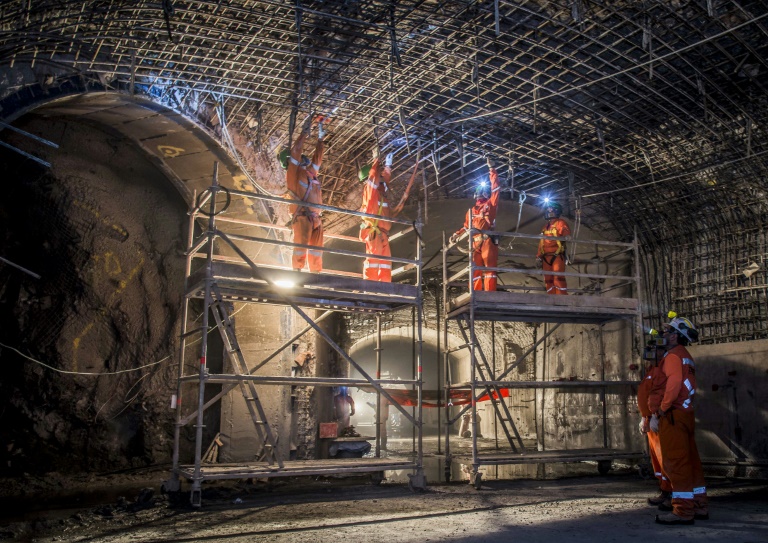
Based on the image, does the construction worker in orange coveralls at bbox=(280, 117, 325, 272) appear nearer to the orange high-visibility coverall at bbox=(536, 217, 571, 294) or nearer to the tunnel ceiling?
the tunnel ceiling

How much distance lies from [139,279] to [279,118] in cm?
379

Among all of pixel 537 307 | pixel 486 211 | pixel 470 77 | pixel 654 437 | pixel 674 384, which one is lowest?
pixel 654 437

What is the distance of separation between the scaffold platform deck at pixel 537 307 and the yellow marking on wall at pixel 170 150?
212 inches

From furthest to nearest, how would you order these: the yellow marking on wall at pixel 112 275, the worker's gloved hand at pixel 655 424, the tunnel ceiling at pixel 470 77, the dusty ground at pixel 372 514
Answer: the yellow marking on wall at pixel 112 275, the tunnel ceiling at pixel 470 77, the worker's gloved hand at pixel 655 424, the dusty ground at pixel 372 514

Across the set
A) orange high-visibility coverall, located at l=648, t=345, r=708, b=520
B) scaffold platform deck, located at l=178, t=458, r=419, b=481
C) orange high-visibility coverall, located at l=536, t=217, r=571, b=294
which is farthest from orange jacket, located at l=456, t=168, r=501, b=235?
orange high-visibility coverall, located at l=648, t=345, r=708, b=520

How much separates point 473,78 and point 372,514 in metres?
5.94

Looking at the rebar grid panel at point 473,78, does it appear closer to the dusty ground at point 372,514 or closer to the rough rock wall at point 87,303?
the rough rock wall at point 87,303

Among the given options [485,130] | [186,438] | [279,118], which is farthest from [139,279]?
[485,130]

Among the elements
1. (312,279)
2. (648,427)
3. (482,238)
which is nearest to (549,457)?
(648,427)

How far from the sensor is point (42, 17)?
7070mm

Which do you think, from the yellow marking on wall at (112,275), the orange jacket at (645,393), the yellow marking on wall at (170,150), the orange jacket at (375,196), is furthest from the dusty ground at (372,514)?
the yellow marking on wall at (170,150)

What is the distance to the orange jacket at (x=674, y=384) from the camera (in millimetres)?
6426

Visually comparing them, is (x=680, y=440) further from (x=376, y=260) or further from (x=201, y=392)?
(x=201, y=392)

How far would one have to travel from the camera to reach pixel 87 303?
10.3 m
